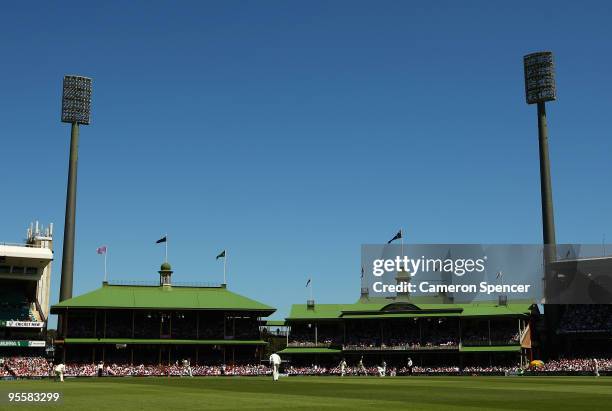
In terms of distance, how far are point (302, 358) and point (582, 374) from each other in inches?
1542

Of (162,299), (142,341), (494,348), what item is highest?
(162,299)

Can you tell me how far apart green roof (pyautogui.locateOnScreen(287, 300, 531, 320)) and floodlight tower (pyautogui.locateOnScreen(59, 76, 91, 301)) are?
32499 millimetres

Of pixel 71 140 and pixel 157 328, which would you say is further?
pixel 71 140

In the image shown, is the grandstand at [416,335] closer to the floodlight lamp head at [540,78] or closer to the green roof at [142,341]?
the green roof at [142,341]

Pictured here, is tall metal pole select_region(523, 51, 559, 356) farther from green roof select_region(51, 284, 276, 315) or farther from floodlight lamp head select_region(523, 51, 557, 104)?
green roof select_region(51, 284, 276, 315)

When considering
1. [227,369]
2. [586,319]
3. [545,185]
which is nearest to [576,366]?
[586,319]

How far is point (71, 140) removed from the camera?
12388 centimetres

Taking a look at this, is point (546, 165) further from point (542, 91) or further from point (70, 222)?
point (70, 222)

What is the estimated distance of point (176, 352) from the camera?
105812 mm

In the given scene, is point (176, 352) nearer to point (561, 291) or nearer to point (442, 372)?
point (442, 372)

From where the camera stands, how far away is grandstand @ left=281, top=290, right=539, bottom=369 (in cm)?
10512

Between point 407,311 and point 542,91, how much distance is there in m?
41.2

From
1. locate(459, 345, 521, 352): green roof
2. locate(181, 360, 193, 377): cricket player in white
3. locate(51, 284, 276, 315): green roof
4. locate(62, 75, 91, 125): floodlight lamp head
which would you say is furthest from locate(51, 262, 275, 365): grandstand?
locate(62, 75, 91, 125): floodlight lamp head

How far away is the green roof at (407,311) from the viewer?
10838 cm
